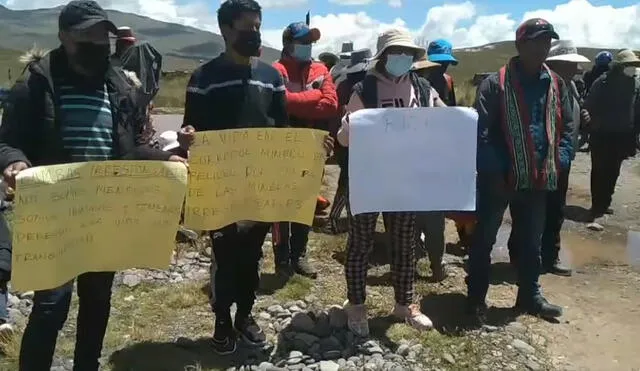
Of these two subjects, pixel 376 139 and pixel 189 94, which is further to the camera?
pixel 376 139

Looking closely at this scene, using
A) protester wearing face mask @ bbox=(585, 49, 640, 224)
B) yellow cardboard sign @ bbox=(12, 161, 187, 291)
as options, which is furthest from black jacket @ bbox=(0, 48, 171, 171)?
protester wearing face mask @ bbox=(585, 49, 640, 224)

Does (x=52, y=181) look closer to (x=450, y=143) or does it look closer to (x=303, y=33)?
(x=450, y=143)

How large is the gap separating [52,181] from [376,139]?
1.92 m

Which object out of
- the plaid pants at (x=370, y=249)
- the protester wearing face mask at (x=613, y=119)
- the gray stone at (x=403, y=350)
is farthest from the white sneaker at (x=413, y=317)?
the protester wearing face mask at (x=613, y=119)

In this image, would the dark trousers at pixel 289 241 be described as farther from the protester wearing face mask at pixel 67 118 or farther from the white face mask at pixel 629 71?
the white face mask at pixel 629 71

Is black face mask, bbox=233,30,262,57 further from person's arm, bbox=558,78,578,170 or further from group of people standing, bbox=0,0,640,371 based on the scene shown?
person's arm, bbox=558,78,578,170

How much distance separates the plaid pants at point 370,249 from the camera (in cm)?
468

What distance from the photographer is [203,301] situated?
5.59 meters

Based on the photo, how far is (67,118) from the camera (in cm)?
328

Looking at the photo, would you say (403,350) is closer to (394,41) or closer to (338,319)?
(338,319)

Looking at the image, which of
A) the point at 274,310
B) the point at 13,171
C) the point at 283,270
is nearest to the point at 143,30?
the point at 283,270

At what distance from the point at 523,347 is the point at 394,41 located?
2194mm

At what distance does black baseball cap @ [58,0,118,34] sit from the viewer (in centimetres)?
320

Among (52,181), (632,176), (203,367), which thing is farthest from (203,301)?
(632,176)
